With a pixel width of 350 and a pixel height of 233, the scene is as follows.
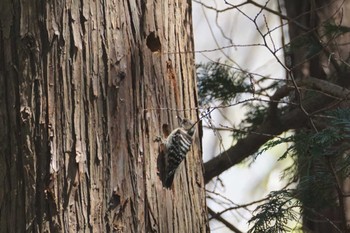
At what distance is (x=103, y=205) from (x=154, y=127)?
0.26m

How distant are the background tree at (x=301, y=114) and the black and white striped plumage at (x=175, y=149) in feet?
0.47

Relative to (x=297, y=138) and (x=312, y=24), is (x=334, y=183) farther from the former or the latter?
(x=312, y=24)

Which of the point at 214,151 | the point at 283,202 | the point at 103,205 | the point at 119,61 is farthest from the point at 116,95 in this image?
the point at 214,151

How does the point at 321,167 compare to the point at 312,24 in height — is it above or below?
below

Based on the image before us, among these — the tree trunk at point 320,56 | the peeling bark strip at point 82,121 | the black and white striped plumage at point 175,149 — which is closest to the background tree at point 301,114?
the tree trunk at point 320,56

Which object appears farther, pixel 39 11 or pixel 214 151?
pixel 214 151

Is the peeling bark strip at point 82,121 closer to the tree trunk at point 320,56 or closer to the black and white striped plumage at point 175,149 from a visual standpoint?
the black and white striped plumage at point 175,149

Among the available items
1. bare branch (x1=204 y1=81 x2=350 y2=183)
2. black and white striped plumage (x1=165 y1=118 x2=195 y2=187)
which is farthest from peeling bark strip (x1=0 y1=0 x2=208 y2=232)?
bare branch (x1=204 y1=81 x2=350 y2=183)

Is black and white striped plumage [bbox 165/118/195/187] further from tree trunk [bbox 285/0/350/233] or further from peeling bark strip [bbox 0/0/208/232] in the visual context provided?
tree trunk [bbox 285/0/350/233]

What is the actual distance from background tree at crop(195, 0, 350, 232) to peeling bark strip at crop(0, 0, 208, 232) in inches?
11.1

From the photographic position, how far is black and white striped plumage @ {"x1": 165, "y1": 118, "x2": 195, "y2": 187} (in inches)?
78.5

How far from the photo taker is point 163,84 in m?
2.07

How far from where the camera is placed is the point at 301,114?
3281 millimetres

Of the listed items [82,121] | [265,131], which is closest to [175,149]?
[82,121]
